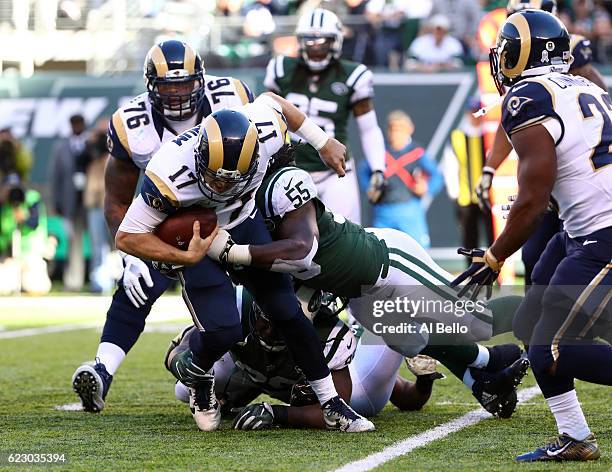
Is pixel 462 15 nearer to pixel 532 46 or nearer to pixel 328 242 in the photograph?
pixel 328 242

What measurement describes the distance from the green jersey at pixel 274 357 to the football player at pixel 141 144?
1.80ft

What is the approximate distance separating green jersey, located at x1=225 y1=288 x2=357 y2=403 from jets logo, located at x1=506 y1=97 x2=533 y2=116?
1376mm

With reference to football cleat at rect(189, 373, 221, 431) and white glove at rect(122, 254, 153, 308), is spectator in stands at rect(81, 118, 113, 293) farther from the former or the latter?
football cleat at rect(189, 373, 221, 431)

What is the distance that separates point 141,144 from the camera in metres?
5.45

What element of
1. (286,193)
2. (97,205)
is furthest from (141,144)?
(97,205)

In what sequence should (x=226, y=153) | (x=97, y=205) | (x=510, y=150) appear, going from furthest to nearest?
(x=97, y=205) < (x=510, y=150) < (x=226, y=153)

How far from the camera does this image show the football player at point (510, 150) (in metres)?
5.73

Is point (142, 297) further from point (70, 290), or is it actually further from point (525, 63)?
point (70, 290)

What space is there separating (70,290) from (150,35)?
3.52 metres

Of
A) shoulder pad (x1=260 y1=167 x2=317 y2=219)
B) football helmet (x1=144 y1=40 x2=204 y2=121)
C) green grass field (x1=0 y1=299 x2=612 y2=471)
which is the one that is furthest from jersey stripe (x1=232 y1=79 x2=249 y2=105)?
green grass field (x1=0 y1=299 x2=612 y2=471)

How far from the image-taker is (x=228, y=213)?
4.59 m

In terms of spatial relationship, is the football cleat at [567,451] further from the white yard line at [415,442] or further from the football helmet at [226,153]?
the football helmet at [226,153]

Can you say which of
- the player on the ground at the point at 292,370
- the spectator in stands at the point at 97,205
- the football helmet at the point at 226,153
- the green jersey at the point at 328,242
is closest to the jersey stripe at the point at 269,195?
the green jersey at the point at 328,242

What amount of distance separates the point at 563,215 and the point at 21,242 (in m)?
9.44
